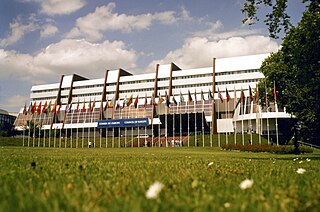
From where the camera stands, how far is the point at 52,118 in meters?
86.7

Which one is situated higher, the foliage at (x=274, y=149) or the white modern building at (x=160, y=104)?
the white modern building at (x=160, y=104)

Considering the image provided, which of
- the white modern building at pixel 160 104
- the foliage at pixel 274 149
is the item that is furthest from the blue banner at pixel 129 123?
the foliage at pixel 274 149

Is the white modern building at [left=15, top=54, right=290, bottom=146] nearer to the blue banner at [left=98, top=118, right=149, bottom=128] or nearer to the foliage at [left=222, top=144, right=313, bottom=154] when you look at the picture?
the blue banner at [left=98, top=118, right=149, bottom=128]

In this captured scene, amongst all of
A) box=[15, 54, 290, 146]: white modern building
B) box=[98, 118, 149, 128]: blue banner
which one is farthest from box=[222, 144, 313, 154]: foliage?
box=[98, 118, 149, 128]: blue banner

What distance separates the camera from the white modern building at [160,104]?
210ft

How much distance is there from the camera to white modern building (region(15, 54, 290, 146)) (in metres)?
64.1

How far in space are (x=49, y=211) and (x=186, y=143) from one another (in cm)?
5983

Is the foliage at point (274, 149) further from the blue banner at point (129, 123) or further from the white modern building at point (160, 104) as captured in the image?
the blue banner at point (129, 123)

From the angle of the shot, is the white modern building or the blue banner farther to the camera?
the blue banner

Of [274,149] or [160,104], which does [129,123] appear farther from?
[274,149]

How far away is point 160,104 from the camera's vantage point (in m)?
66.8

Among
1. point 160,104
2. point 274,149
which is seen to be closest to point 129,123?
point 160,104

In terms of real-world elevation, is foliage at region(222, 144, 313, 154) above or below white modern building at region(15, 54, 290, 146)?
below

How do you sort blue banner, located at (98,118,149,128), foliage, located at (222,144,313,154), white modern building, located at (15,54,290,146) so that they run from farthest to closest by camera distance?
blue banner, located at (98,118,149,128) → white modern building, located at (15,54,290,146) → foliage, located at (222,144,313,154)
